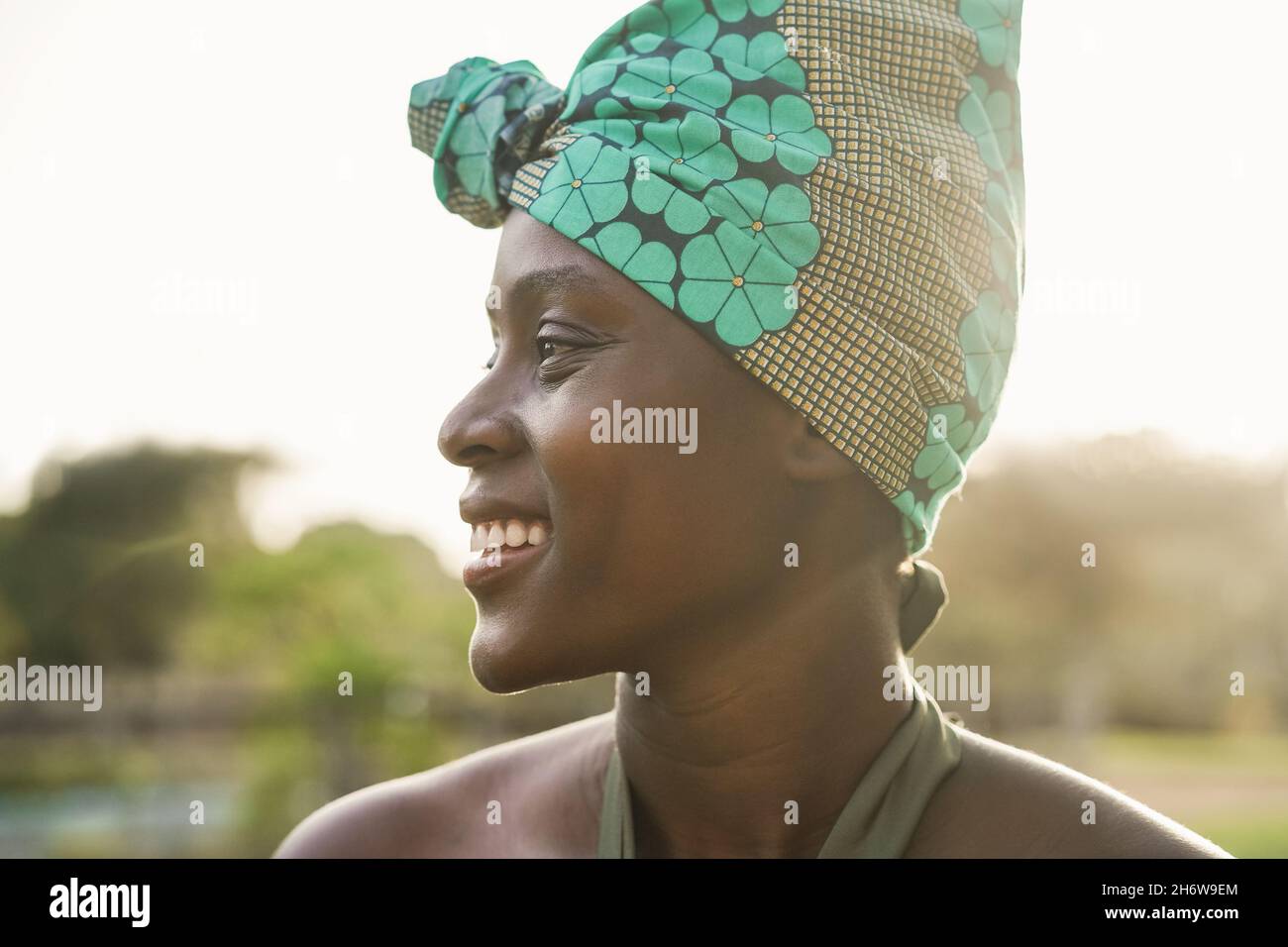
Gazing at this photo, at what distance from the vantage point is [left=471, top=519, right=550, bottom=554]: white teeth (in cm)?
195

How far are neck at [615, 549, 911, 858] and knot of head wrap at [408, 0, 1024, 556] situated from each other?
0.24m

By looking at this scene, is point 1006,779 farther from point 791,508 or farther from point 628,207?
point 628,207

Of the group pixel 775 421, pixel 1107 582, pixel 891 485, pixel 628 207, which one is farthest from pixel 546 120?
pixel 1107 582

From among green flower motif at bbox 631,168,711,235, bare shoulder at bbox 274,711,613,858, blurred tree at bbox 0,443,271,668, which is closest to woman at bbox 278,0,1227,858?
green flower motif at bbox 631,168,711,235

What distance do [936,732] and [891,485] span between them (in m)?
0.45

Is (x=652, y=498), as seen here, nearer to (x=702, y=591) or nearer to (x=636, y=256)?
(x=702, y=591)

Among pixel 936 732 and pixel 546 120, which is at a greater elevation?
pixel 546 120

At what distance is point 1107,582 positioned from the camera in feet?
67.1

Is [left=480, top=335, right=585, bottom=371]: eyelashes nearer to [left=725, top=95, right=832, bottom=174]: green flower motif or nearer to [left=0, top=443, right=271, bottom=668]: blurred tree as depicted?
[left=725, top=95, right=832, bottom=174]: green flower motif

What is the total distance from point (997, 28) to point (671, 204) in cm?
74

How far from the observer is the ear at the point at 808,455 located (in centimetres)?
200

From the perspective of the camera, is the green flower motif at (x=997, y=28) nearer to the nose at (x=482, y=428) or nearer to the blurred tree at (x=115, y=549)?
the nose at (x=482, y=428)

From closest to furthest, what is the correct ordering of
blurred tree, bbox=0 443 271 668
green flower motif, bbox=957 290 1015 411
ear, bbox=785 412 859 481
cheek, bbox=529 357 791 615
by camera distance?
1. cheek, bbox=529 357 791 615
2. ear, bbox=785 412 859 481
3. green flower motif, bbox=957 290 1015 411
4. blurred tree, bbox=0 443 271 668

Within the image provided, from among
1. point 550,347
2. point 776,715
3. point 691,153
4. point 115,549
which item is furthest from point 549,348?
point 115,549
